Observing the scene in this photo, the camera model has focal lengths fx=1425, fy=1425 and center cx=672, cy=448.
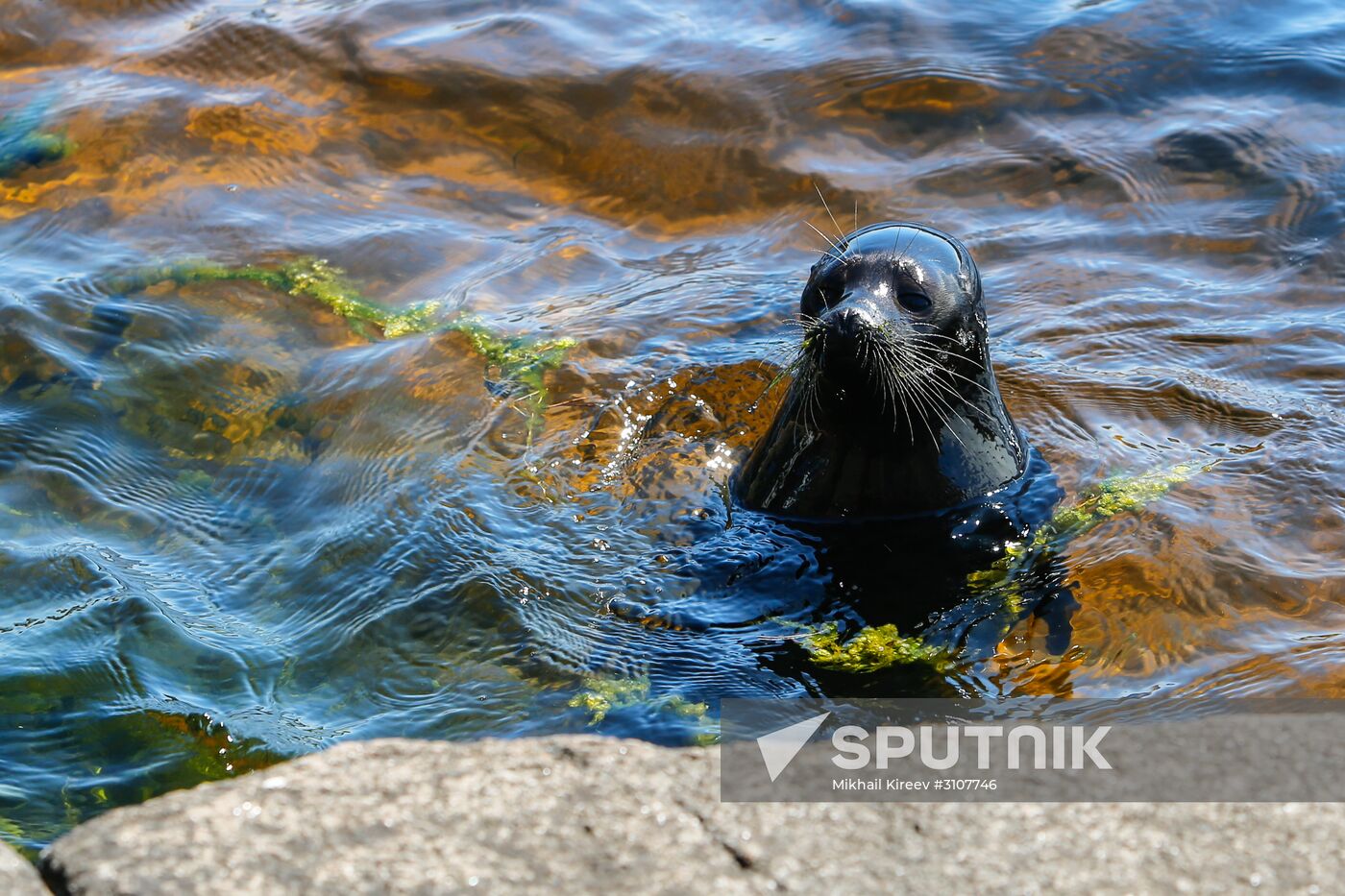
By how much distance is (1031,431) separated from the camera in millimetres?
6012

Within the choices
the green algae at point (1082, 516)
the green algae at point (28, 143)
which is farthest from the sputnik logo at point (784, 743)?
the green algae at point (28, 143)

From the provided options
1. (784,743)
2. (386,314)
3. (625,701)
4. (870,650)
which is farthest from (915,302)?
(386,314)

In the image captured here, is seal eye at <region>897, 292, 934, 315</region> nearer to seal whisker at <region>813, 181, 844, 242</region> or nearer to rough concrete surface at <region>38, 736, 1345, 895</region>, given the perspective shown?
rough concrete surface at <region>38, 736, 1345, 895</region>

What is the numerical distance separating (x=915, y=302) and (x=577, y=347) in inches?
79.7

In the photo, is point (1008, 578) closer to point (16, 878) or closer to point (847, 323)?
point (847, 323)

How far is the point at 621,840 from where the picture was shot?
110 inches

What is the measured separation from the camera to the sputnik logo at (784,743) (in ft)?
10.3

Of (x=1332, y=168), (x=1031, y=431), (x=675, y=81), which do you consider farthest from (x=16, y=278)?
(x=1332, y=168)

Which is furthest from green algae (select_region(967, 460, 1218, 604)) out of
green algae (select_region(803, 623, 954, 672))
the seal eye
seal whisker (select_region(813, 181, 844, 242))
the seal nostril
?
seal whisker (select_region(813, 181, 844, 242))

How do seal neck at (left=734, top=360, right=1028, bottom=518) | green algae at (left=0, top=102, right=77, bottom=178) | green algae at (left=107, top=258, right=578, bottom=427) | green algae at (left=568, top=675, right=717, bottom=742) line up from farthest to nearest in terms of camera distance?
green algae at (left=0, top=102, right=77, bottom=178) < green algae at (left=107, top=258, right=578, bottom=427) < seal neck at (left=734, top=360, right=1028, bottom=518) < green algae at (left=568, top=675, right=717, bottom=742)

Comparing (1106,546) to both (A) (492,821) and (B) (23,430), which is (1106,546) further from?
(B) (23,430)

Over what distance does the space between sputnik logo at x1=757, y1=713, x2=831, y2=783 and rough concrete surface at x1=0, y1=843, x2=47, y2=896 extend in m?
1.46

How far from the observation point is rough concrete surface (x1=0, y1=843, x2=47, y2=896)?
2572 mm

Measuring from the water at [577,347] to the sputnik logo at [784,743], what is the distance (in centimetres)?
24
